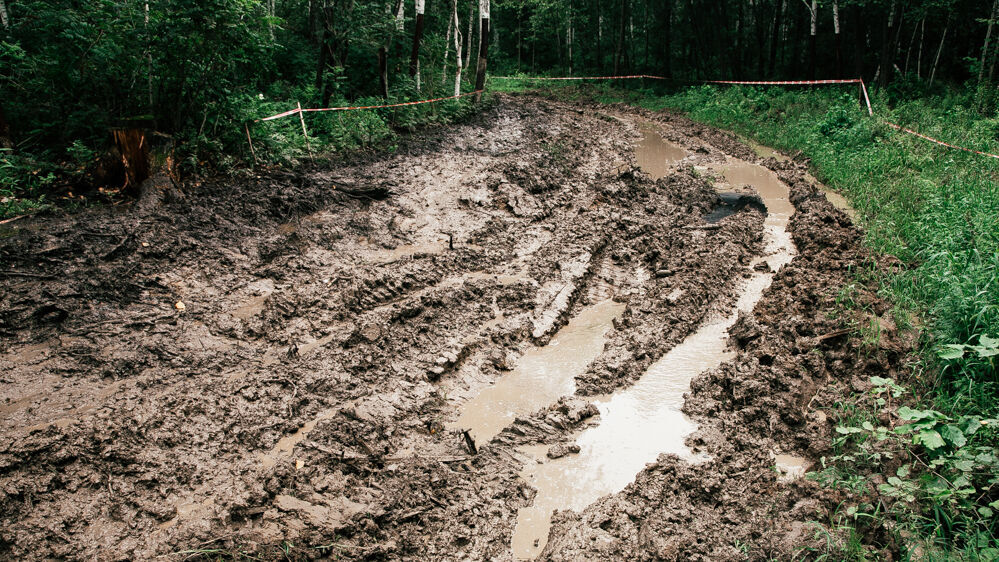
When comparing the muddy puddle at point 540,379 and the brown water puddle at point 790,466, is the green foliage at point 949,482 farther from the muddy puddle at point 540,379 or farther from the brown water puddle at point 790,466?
the muddy puddle at point 540,379

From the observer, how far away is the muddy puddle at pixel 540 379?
4797 millimetres

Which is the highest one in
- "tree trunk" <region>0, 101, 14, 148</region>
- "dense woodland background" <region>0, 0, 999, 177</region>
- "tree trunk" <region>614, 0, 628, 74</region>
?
"tree trunk" <region>614, 0, 628, 74</region>

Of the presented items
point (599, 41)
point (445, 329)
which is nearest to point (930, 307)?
point (445, 329)

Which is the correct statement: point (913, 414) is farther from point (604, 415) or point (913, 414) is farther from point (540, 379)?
point (540, 379)

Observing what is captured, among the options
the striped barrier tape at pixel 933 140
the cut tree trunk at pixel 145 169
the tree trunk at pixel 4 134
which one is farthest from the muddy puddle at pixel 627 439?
the tree trunk at pixel 4 134

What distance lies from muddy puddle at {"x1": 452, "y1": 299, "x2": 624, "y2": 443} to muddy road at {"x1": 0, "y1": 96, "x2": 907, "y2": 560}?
0.03 meters

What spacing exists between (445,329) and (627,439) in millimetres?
2280

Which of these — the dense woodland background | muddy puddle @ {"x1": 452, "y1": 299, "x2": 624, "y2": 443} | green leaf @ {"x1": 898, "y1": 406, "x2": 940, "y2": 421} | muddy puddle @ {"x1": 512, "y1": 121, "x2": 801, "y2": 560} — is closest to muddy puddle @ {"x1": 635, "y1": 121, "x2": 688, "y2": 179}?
muddy puddle @ {"x1": 512, "y1": 121, "x2": 801, "y2": 560}

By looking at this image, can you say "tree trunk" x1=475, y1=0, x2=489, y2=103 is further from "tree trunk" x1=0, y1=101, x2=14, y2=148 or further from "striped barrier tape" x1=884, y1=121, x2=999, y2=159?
"tree trunk" x1=0, y1=101, x2=14, y2=148

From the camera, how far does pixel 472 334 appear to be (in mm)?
5809

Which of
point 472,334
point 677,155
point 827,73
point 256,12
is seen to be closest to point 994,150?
point 677,155

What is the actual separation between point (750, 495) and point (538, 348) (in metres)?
2.61

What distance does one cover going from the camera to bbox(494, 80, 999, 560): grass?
A: 3.28 m

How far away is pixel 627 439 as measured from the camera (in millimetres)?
4637
